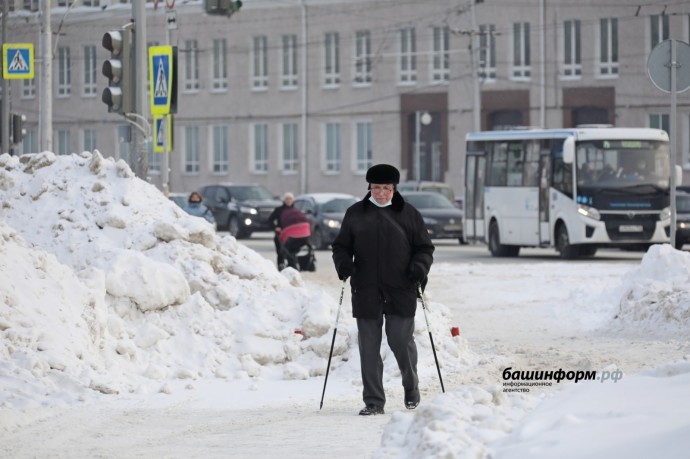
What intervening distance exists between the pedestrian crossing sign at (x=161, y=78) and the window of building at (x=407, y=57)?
4413 cm

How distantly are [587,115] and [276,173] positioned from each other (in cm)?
1439

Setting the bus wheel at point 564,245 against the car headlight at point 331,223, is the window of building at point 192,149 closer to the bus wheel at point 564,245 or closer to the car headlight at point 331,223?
the car headlight at point 331,223

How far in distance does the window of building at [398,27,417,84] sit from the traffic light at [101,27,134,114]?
46.6m

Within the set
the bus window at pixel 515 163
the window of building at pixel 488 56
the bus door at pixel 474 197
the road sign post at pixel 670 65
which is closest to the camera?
the road sign post at pixel 670 65

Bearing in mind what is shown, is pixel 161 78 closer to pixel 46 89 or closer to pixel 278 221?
pixel 278 221

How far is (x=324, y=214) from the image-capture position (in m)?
40.5

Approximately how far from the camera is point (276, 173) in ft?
228

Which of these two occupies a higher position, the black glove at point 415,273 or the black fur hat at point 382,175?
the black fur hat at point 382,175

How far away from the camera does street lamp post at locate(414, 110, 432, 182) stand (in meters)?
62.0

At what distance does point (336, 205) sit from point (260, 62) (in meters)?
29.5

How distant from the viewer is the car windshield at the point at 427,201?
42250 mm

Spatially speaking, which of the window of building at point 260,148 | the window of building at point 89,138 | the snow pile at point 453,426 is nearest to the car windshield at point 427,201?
the window of building at point 260,148

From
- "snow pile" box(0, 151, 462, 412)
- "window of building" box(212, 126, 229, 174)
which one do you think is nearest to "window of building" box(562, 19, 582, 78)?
"window of building" box(212, 126, 229, 174)

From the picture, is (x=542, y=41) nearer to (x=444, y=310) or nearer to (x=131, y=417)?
(x=444, y=310)
